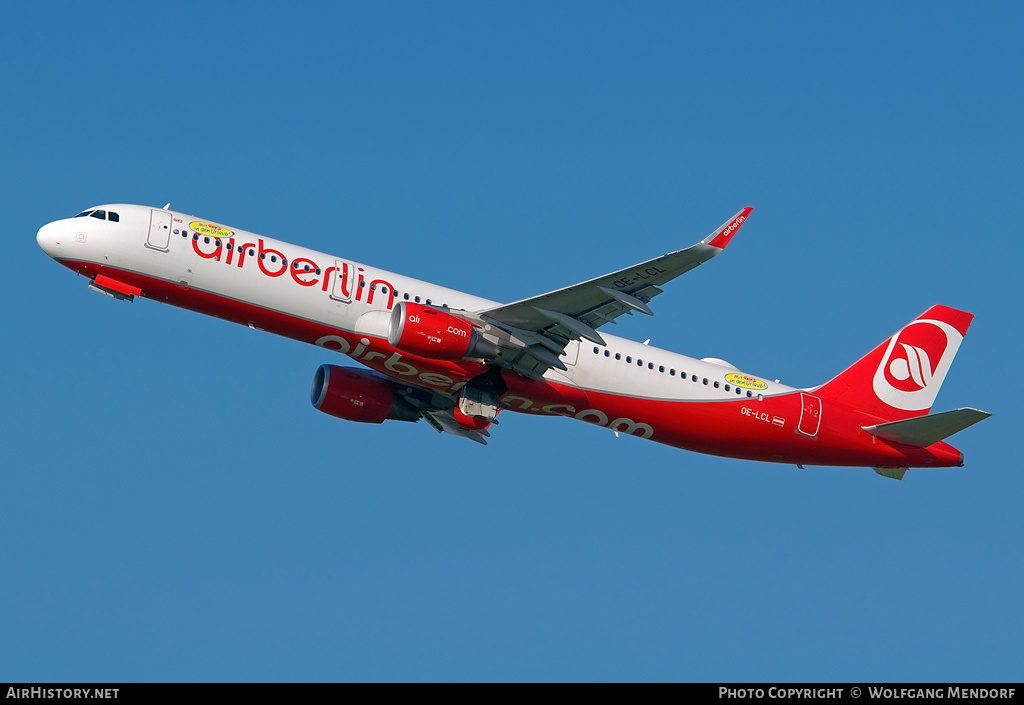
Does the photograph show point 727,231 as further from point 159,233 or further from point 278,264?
point 159,233

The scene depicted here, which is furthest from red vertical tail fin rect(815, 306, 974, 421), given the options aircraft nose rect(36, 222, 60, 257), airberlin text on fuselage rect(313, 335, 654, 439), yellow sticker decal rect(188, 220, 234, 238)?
aircraft nose rect(36, 222, 60, 257)

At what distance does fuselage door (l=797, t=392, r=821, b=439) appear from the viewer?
4456cm

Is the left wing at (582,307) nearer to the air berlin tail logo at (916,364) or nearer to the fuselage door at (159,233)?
the fuselage door at (159,233)

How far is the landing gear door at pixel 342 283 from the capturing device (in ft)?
130

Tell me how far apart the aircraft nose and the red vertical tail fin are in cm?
2904

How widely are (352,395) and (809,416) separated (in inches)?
700

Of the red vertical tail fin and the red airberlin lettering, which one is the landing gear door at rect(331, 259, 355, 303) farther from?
the red vertical tail fin

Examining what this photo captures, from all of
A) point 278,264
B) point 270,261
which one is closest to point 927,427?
point 278,264

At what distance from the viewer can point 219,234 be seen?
3934cm
